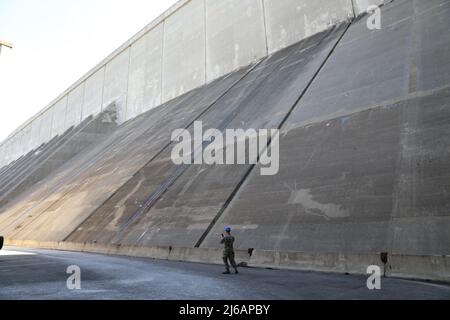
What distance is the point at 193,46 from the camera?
23.4m

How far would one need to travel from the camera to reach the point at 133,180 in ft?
47.4

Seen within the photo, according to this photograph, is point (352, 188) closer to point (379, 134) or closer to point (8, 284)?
point (379, 134)

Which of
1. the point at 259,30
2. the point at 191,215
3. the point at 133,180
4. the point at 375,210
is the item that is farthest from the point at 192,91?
the point at 375,210

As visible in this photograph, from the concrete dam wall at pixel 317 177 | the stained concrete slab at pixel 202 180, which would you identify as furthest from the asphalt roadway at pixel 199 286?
the stained concrete slab at pixel 202 180

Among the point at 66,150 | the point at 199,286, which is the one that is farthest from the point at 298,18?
the point at 66,150

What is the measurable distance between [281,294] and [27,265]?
6135 mm

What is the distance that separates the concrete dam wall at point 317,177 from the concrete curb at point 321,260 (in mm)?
20

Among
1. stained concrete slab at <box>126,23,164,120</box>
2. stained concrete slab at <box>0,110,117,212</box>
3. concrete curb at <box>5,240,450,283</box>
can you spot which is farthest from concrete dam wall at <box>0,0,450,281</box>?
stained concrete slab at <box>0,110,117,212</box>

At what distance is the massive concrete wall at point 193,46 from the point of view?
17.8 m

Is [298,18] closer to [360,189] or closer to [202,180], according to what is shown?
[202,180]

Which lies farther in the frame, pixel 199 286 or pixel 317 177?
pixel 317 177

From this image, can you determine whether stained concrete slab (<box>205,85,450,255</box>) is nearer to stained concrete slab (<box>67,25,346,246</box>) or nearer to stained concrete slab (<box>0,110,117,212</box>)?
stained concrete slab (<box>67,25,346,246</box>)

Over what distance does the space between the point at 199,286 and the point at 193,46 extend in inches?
→ 791

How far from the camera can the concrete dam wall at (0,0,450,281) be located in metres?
6.49
